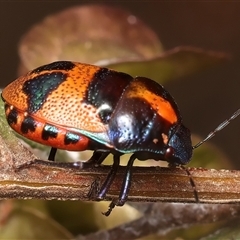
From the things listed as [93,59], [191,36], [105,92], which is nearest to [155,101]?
[105,92]

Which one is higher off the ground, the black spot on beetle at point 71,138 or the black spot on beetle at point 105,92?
the black spot on beetle at point 105,92

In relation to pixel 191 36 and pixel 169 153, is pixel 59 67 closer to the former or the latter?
pixel 169 153

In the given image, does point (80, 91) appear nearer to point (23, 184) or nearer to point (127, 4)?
point (23, 184)

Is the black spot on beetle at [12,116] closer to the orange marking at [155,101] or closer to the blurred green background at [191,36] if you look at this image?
the orange marking at [155,101]

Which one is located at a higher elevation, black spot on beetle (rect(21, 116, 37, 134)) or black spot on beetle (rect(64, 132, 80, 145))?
black spot on beetle (rect(64, 132, 80, 145))

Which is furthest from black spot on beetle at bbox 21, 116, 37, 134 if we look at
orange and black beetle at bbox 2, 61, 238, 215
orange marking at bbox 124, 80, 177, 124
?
orange marking at bbox 124, 80, 177, 124

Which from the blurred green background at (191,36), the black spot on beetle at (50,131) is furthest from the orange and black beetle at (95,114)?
the blurred green background at (191,36)

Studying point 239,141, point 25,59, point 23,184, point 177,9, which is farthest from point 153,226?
point 177,9

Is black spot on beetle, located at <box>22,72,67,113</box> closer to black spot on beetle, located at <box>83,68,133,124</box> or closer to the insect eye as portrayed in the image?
black spot on beetle, located at <box>83,68,133,124</box>
